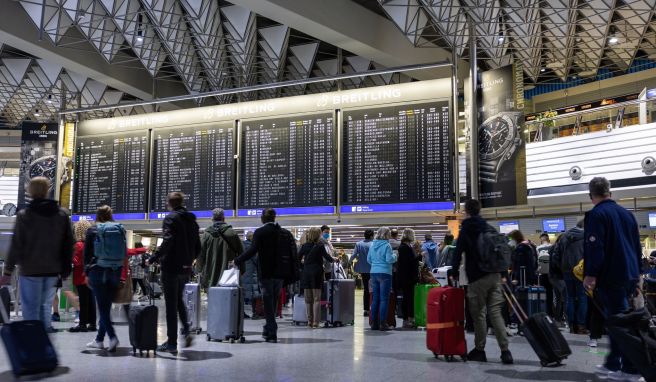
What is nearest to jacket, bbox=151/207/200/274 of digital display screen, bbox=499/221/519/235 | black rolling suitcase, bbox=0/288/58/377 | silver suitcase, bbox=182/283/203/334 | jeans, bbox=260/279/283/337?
jeans, bbox=260/279/283/337

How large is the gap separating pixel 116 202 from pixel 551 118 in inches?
462

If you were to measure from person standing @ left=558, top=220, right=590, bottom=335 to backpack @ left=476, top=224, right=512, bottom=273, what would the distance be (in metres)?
3.01

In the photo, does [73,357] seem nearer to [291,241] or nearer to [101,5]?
[291,241]

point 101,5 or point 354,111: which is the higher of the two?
point 101,5

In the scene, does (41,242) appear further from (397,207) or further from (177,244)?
(397,207)

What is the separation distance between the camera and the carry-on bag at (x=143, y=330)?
18.8 ft

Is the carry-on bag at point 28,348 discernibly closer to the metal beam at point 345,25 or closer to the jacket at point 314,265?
the jacket at point 314,265

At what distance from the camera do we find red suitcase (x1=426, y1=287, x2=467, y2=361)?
5.72m

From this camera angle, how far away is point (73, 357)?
556cm

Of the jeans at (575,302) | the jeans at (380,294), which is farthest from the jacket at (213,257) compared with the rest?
the jeans at (575,302)

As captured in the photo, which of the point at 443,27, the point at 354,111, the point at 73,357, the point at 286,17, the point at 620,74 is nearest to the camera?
the point at 73,357

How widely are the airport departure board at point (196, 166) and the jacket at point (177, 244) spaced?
291 inches

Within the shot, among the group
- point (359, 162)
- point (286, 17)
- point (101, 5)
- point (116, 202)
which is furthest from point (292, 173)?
point (101, 5)

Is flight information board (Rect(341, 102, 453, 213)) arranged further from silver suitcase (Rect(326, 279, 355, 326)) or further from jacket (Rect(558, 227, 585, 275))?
jacket (Rect(558, 227, 585, 275))
